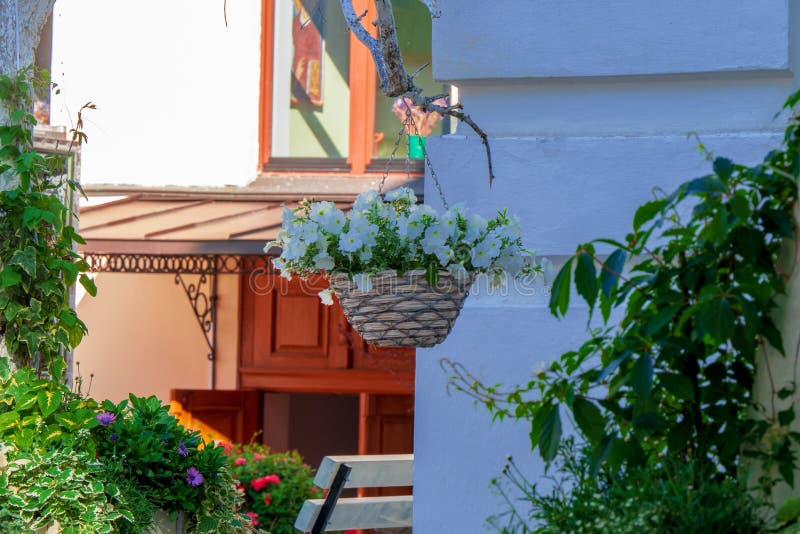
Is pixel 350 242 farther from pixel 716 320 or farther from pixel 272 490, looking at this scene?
pixel 272 490

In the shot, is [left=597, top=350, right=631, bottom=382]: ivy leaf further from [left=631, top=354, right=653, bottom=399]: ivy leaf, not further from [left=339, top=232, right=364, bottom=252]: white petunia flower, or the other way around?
[left=339, top=232, right=364, bottom=252]: white petunia flower

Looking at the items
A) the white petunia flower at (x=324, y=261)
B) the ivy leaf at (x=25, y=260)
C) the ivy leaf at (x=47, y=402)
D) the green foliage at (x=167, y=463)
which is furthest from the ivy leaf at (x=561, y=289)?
the ivy leaf at (x=25, y=260)

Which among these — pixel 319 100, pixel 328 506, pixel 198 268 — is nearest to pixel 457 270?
pixel 328 506

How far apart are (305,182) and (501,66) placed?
212 inches

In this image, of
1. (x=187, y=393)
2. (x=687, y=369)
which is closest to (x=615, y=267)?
(x=687, y=369)

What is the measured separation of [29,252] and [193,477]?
3.23 feet

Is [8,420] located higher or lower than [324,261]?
lower

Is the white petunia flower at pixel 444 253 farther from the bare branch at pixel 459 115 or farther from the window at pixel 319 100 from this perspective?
the window at pixel 319 100

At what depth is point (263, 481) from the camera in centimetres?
662

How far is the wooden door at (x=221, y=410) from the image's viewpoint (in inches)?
335

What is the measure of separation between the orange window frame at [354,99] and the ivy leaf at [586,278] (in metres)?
6.61

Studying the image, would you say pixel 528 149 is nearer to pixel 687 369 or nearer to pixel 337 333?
pixel 687 369

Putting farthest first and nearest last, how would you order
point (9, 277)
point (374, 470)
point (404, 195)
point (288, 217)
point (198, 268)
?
point (198, 268) < point (374, 470) < point (9, 277) < point (404, 195) < point (288, 217)

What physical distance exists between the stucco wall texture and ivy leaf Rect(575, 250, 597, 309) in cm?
112
